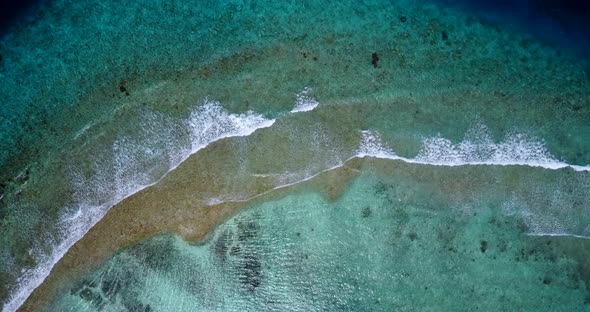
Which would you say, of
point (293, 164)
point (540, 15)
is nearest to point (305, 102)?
point (293, 164)

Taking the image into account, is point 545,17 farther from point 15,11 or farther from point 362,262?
point 15,11

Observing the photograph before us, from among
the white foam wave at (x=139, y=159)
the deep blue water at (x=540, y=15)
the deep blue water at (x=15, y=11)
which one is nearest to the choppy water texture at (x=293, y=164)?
the white foam wave at (x=139, y=159)

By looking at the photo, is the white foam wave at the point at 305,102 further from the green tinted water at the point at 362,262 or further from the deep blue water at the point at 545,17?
the deep blue water at the point at 545,17

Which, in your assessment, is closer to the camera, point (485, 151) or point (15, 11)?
point (485, 151)

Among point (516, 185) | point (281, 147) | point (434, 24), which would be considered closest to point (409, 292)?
point (516, 185)

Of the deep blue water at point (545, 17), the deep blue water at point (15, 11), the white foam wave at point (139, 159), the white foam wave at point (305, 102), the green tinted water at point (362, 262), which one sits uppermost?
the deep blue water at point (15, 11)

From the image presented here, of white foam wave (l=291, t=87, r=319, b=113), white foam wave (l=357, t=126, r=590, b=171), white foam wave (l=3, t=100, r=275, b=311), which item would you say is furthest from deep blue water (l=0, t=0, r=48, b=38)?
white foam wave (l=357, t=126, r=590, b=171)
